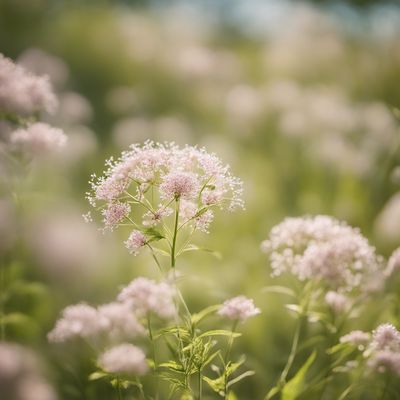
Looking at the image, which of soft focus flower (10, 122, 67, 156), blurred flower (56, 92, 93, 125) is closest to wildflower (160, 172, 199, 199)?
soft focus flower (10, 122, 67, 156)

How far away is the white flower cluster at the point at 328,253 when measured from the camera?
1.55 meters

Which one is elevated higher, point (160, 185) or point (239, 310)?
point (160, 185)

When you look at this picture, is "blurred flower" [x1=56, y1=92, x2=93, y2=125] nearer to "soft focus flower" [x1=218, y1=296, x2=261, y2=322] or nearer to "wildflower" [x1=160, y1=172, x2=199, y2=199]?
"wildflower" [x1=160, y1=172, x2=199, y2=199]

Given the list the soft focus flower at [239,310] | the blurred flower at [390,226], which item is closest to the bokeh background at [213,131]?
the blurred flower at [390,226]

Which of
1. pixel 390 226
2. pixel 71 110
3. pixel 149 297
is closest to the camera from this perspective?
pixel 149 297

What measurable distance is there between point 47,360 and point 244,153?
6.89 feet

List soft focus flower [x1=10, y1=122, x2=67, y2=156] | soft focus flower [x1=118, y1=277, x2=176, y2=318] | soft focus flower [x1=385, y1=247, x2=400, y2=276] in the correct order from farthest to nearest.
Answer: soft focus flower [x1=10, y1=122, x2=67, y2=156]
soft focus flower [x1=385, y1=247, x2=400, y2=276]
soft focus flower [x1=118, y1=277, x2=176, y2=318]

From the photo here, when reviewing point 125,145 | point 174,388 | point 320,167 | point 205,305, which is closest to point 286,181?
point 320,167

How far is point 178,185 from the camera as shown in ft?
4.57

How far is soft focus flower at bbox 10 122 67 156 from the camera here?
6.02 ft

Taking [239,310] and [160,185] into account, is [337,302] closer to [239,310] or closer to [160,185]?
[239,310]

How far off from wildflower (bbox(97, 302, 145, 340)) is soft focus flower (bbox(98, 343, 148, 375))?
0.38 feet

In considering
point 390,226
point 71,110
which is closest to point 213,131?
point 71,110

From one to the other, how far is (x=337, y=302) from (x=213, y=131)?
7.29ft
